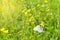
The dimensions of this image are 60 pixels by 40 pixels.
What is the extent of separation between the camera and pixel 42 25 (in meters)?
4.29

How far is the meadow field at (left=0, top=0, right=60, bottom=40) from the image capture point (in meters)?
4.17

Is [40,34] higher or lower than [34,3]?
lower

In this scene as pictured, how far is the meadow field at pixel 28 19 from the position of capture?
164 inches

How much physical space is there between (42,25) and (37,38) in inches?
11.3

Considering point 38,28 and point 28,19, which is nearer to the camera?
point 38,28

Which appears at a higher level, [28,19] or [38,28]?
[28,19]

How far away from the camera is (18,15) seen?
4559 mm

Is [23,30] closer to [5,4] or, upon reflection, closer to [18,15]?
[18,15]

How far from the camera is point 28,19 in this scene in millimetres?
4430

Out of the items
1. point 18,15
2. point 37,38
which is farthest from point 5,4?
point 37,38

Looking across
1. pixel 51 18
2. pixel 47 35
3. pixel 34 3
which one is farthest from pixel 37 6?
pixel 47 35

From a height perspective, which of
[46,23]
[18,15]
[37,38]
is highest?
[18,15]

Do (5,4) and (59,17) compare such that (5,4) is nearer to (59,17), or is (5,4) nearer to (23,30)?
(23,30)

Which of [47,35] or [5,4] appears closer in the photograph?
[47,35]
